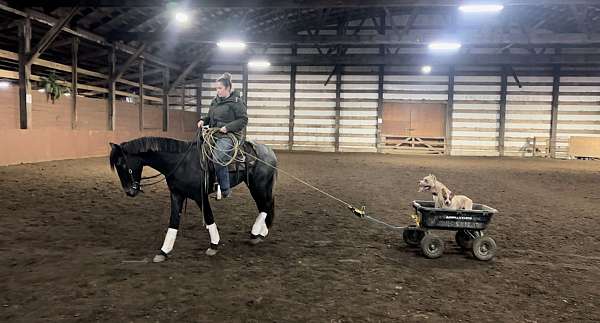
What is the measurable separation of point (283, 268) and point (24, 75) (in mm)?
12555

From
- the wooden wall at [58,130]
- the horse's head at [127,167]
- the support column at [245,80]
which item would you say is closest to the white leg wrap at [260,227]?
the horse's head at [127,167]

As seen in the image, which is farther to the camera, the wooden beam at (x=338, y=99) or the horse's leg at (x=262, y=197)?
the wooden beam at (x=338, y=99)

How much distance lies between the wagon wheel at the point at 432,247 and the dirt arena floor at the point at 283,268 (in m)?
0.11

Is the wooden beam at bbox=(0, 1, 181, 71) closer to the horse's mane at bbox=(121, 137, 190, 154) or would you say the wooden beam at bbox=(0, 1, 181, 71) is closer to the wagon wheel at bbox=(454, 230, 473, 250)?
the horse's mane at bbox=(121, 137, 190, 154)

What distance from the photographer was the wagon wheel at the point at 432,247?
4.43m

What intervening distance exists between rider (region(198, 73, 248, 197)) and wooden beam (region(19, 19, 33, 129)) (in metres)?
10.9

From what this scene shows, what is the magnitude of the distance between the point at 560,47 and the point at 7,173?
86.4 feet

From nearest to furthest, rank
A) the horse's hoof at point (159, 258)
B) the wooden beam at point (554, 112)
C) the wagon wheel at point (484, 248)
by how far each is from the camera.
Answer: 1. the horse's hoof at point (159, 258)
2. the wagon wheel at point (484, 248)
3. the wooden beam at point (554, 112)

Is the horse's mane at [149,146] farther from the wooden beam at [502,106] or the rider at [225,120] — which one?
the wooden beam at [502,106]

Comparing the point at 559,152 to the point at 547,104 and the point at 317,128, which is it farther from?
the point at 317,128

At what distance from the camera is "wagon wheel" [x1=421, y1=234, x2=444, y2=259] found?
4.43 metres

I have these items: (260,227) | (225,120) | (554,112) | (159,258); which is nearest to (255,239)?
(260,227)

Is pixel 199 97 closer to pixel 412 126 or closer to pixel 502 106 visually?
pixel 412 126

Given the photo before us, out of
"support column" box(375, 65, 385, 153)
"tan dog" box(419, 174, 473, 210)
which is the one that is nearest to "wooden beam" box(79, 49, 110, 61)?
"support column" box(375, 65, 385, 153)
